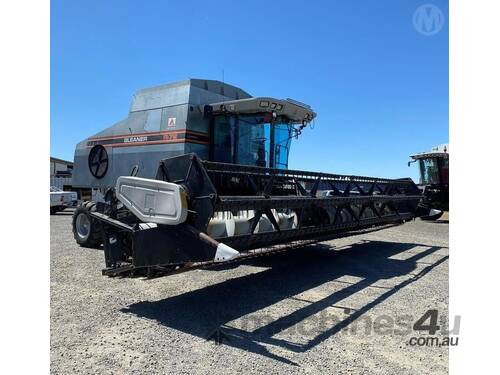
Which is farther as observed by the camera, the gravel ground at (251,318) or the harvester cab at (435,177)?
the harvester cab at (435,177)

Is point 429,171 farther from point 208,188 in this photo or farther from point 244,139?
point 208,188

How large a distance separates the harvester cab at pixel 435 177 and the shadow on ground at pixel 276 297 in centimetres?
1110

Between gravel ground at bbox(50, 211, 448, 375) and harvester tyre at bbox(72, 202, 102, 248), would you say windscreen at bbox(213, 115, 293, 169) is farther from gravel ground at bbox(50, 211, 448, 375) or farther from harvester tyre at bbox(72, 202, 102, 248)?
harvester tyre at bbox(72, 202, 102, 248)

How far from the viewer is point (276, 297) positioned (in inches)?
179

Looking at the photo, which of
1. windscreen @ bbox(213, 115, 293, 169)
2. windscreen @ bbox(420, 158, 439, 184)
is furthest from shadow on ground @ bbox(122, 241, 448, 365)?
windscreen @ bbox(420, 158, 439, 184)

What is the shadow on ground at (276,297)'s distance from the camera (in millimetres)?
3447

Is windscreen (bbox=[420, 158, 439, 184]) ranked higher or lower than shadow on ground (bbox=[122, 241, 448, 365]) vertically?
higher

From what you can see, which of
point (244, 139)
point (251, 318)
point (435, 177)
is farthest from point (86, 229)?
point (435, 177)

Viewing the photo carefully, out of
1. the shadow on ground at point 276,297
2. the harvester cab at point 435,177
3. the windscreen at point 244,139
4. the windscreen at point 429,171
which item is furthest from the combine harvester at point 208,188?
the windscreen at point 429,171

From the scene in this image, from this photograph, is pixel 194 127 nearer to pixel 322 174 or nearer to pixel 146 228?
pixel 322 174

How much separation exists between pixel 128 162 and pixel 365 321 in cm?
520

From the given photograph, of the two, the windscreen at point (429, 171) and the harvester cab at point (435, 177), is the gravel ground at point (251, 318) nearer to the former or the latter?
the harvester cab at point (435, 177)

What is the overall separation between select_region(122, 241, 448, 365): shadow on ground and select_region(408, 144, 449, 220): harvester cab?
36.4ft

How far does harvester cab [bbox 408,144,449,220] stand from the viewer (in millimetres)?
17438
